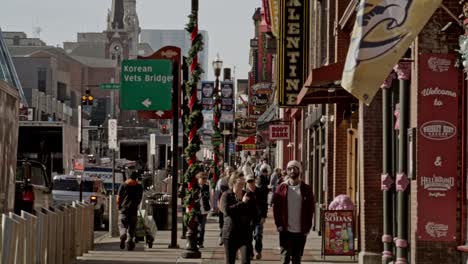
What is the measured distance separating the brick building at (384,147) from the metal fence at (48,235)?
5128mm

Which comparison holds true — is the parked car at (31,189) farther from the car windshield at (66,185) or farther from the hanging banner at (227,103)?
the hanging banner at (227,103)

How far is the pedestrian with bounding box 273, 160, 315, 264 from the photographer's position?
1591 cm

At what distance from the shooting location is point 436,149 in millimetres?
15477

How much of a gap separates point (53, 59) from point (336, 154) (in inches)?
5526

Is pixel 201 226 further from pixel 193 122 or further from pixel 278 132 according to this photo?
pixel 278 132

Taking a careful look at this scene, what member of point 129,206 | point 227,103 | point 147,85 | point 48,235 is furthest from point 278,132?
point 48,235

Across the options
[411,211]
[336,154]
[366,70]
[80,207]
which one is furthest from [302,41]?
[366,70]

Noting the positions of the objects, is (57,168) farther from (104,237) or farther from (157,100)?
(157,100)

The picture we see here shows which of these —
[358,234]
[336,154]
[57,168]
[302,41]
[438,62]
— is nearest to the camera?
[438,62]

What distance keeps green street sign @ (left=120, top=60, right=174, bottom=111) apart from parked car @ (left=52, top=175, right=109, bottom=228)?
22.3 feet

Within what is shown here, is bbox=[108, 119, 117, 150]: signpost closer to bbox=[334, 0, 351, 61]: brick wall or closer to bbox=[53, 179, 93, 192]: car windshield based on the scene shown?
bbox=[53, 179, 93, 192]: car windshield

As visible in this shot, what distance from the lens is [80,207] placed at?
2102cm

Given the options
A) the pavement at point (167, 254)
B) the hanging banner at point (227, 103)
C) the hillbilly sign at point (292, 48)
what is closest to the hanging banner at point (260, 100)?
the hanging banner at point (227, 103)

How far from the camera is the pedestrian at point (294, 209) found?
1591cm
